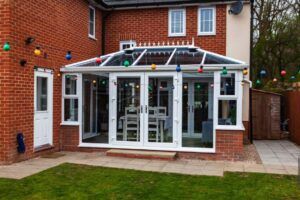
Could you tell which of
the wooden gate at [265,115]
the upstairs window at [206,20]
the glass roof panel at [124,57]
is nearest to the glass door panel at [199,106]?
the glass roof panel at [124,57]

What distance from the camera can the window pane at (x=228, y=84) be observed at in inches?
354

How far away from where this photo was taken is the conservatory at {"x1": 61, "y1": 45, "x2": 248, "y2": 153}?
29.7ft

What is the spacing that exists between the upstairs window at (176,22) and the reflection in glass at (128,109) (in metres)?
3.91

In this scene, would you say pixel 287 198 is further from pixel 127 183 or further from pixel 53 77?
pixel 53 77

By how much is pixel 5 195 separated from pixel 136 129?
15.2ft

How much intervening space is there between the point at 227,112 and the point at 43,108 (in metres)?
5.29

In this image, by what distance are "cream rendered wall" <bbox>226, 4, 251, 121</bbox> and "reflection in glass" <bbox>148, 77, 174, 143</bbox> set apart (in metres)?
3.95

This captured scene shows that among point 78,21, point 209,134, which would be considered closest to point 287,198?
point 209,134

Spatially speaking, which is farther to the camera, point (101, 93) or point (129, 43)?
point (129, 43)

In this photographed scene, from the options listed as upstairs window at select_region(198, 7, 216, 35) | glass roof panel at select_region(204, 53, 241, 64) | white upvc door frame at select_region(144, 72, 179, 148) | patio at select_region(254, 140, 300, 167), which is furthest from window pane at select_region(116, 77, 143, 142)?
upstairs window at select_region(198, 7, 216, 35)

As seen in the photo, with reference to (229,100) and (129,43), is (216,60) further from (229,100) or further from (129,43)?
(129,43)

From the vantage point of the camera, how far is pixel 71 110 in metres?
10.4

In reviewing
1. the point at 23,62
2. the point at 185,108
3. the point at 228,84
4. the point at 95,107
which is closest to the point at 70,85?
the point at 95,107

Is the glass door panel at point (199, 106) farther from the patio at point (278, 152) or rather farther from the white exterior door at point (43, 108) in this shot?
the white exterior door at point (43, 108)
